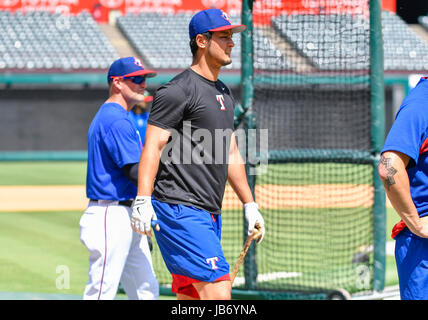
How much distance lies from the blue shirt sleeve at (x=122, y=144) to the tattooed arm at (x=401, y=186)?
202 centimetres

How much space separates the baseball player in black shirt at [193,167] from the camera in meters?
3.95

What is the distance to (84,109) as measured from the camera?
85.6 feet

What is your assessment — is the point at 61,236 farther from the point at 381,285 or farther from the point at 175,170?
the point at 175,170

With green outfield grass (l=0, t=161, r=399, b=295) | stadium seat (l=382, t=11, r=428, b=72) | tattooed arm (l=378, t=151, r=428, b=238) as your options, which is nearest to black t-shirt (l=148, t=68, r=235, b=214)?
tattooed arm (l=378, t=151, r=428, b=238)

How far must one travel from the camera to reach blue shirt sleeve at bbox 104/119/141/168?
15.5 ft

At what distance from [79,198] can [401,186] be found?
12992 millimetres

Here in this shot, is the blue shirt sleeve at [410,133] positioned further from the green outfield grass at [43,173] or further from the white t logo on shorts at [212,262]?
the green outfield grass at [43,173]

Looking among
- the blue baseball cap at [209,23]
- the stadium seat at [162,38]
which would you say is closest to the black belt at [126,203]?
the blue baseball cap at [209,23]

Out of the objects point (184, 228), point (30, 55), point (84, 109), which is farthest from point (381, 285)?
point (30, 55)

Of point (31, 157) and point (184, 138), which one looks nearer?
point (184, 138)

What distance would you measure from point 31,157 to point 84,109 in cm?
272

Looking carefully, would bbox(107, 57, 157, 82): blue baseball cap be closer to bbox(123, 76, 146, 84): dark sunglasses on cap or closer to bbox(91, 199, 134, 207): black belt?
bbox(123, 76, 146, 84): dark sunglasses on cap

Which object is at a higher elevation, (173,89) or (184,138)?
(173,89)
